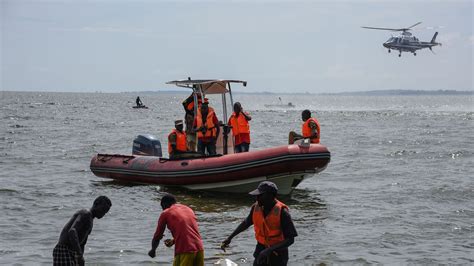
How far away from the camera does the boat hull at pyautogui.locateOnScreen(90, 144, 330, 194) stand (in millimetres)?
13578

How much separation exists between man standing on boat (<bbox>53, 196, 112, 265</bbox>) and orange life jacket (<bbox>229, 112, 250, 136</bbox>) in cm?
824

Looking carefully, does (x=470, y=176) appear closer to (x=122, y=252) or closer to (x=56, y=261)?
(x=122, y=252)

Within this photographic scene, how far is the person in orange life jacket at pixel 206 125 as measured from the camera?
14.5 meters

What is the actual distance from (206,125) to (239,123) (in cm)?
75

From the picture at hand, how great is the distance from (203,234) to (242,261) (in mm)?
1909

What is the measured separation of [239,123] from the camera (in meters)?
14.8

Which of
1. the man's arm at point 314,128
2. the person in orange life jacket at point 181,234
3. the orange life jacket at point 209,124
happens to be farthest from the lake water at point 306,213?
the person in orange life jacket at point 181,234

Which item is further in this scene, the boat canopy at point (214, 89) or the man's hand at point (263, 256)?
the boat canopy at point (214, 89)

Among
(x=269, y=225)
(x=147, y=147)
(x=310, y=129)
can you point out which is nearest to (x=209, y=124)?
(x=310, y=129)

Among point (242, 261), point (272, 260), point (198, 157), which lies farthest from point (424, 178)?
point (272, 260)

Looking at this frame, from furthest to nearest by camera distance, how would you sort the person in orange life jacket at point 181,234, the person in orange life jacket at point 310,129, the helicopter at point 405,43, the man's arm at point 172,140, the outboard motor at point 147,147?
1. the helicopter at point 405,43
2. the outboard motor at point 147,147
3. the man's arm at point 172,140
4. the person in orange life jacket at point 310,129
5. the person in orange life jacket at point 181,234

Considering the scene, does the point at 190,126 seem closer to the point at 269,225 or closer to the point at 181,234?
the point at 181,234

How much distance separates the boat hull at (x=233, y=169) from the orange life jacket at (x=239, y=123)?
2.69 feet

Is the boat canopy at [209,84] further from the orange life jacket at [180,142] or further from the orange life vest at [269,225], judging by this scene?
the orange life vest at [269,225]
